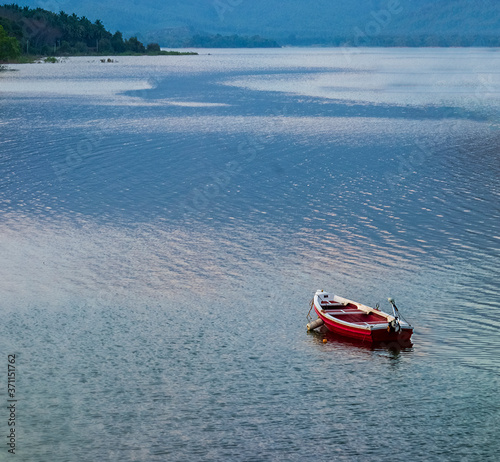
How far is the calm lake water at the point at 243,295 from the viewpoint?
2458 cm

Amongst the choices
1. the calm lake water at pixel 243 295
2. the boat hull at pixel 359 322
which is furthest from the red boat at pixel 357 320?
the calm lake water at pixel 243 295

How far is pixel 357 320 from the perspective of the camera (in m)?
31.6

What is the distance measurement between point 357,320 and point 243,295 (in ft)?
20.7

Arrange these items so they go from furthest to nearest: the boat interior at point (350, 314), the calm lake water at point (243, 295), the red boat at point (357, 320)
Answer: the boat interior at point (350, 314) → the red boat at point (357, 320) → the calm lake water at point (243, 295)

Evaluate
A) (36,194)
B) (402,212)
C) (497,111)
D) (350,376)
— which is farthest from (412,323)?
(497,111)

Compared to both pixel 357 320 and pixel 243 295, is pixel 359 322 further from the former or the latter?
pixel 243 295

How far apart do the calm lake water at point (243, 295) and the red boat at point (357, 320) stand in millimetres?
607

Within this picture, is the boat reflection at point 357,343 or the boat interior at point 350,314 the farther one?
the boat interior at point 350,314

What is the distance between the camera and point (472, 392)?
2680cm

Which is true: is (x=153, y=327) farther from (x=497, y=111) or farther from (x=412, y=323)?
(x=497, y=111)

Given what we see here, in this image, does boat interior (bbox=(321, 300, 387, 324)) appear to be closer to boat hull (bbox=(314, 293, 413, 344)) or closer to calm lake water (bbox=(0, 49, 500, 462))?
boat hull (bbox=(314, 293, 413, 344))

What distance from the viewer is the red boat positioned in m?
30.1

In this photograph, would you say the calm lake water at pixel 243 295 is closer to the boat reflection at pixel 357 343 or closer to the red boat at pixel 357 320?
the boat reflection at pixel 357 343

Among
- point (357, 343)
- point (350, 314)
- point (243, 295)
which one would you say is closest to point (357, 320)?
point (350, 314)
